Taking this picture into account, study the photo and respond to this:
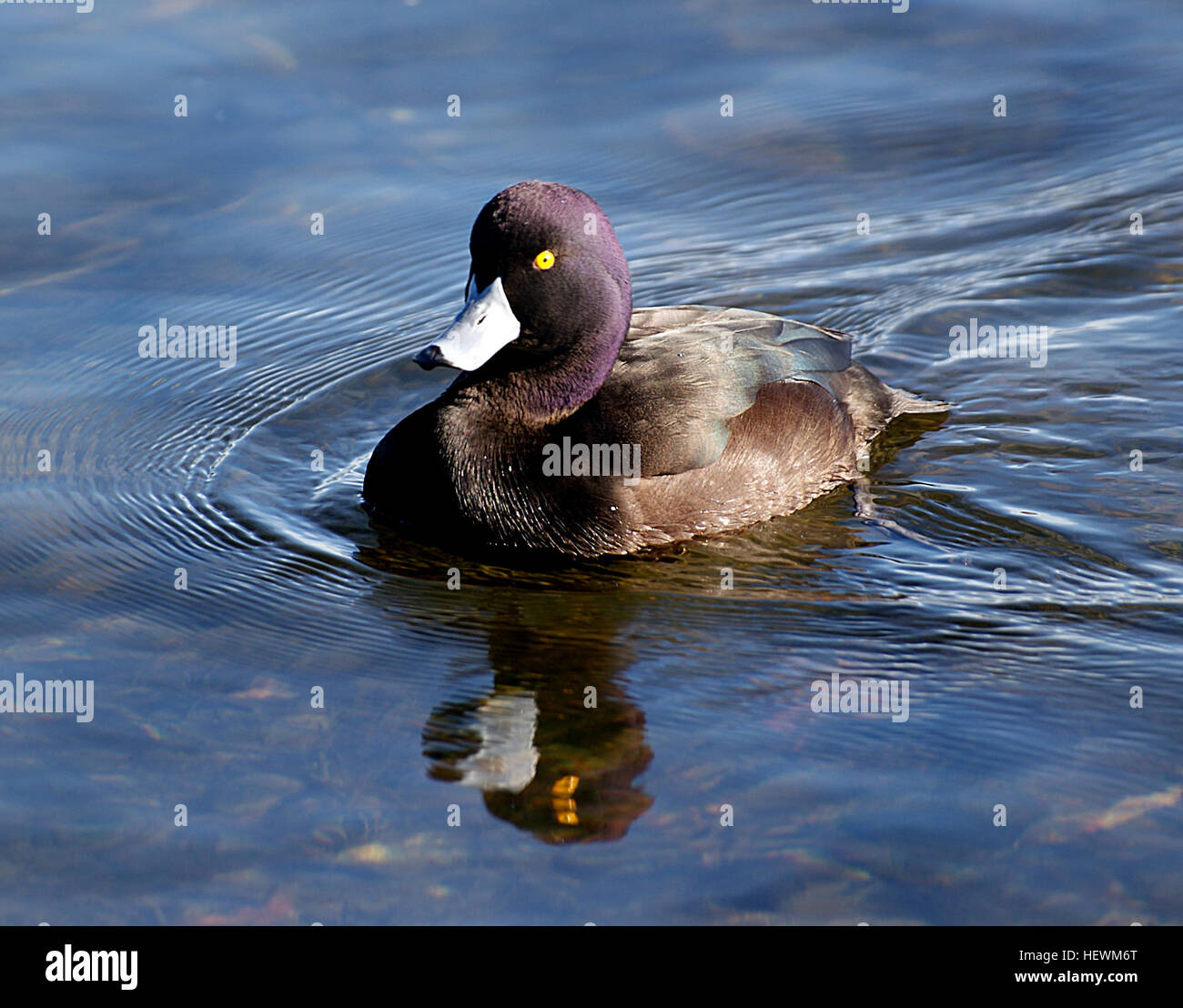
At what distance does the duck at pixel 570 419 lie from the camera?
19.8 ft

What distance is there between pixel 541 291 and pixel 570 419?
0.52 metres

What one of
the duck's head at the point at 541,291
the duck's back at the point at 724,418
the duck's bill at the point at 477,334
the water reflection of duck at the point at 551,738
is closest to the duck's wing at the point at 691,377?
the duck's back at the point at 724,418

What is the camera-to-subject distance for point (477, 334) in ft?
19.7

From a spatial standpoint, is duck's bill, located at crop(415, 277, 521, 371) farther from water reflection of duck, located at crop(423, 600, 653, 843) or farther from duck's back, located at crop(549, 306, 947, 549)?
water reflection of duck, located at crop(423, 600, 653, 843)

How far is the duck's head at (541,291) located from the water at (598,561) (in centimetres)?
70

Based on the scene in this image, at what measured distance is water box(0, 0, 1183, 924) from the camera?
4.49 metres

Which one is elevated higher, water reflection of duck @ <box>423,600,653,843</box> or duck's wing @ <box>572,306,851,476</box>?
duck's wing @ <box>572,306,851,476</box>

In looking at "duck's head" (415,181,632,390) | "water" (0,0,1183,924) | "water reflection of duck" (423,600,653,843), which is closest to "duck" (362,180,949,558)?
"duck's head" (415,181,632,390)

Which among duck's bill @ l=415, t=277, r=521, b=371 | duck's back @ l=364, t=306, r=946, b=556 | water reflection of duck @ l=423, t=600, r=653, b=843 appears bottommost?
water reflection of duck @ l=423, t=600, r=653, b=843

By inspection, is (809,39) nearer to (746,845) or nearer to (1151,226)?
(1151,226)

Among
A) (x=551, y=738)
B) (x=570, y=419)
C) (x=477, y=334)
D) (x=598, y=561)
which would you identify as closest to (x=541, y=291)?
(x=477, y=334)

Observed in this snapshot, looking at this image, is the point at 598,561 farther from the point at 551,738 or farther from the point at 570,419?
the point at 551,738

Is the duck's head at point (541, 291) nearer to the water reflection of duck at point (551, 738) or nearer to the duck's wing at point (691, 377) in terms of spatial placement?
the duck's wing at point (691, 377)

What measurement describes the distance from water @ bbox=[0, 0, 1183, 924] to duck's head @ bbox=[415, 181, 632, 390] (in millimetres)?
699
